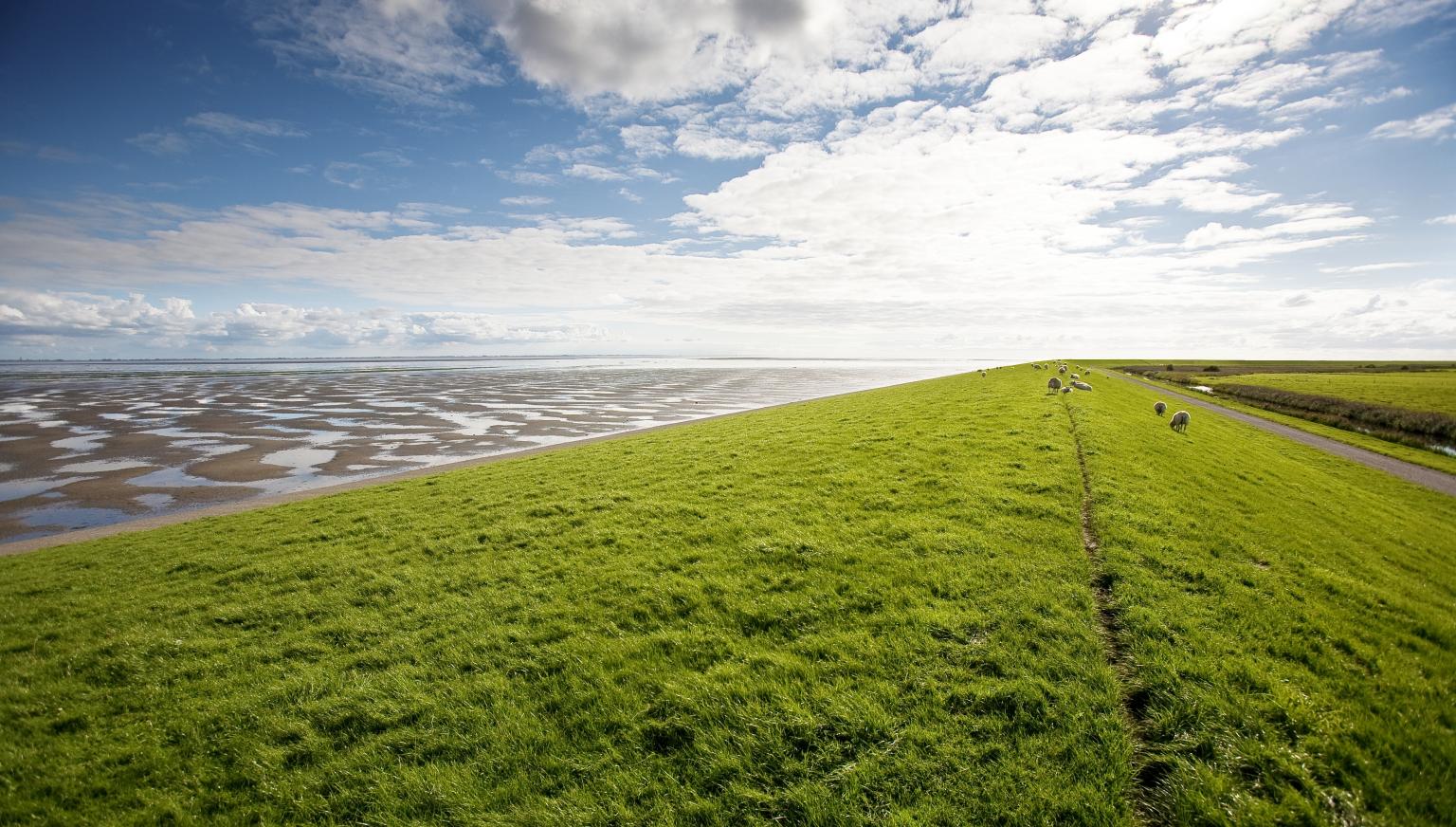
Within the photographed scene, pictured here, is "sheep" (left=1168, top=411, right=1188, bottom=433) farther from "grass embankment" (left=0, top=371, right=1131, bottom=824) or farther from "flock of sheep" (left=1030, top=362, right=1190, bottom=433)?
"grass embankment" (left=0, top=371, right=1131, bottom=824)

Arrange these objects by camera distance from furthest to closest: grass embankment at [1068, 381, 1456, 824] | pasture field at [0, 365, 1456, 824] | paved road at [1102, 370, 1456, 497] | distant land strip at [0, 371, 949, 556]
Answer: paved road at [1102, 370, 1456, 497]
distant land strip at [0, 371, 949, 556]
pasture field at [0, 365, 1456, 824]
grass embankment at [1068, 381, 1456, 824]

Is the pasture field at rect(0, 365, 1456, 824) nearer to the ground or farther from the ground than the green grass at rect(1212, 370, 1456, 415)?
nearer to the ground

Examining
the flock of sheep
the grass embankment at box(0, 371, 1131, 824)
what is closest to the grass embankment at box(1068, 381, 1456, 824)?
the grass embankment at box(0, 371, 1131, 824)

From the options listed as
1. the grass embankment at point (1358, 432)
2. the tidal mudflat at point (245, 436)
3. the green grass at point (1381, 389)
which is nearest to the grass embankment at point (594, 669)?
the tidal mudflat at point (245, 436)

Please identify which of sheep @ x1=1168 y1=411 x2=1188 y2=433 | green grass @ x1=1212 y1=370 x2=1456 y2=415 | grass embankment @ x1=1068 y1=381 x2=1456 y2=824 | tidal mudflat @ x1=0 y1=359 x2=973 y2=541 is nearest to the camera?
grass embankment @ x1=1068 y1=381 x2=1456 y2=824

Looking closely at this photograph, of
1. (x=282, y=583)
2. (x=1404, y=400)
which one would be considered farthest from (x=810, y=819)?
(x=1404, y=400)

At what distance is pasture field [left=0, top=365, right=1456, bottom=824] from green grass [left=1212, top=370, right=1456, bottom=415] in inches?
2362

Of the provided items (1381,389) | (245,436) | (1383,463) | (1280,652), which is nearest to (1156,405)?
(1383,463)

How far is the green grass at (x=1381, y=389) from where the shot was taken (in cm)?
4894

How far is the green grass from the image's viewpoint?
161 feet

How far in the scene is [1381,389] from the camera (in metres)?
59.0

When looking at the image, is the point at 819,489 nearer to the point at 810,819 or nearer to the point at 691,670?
the point at 691,670

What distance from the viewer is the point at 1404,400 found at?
167 ft

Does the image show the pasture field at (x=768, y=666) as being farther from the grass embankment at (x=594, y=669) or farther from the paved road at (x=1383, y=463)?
the paved road at (x=1383, y=463)
